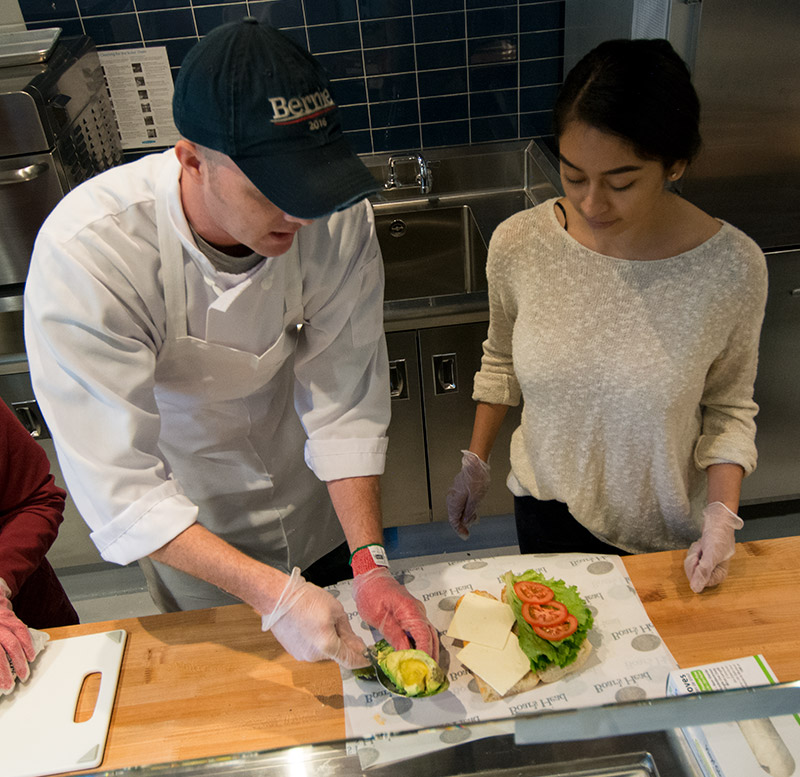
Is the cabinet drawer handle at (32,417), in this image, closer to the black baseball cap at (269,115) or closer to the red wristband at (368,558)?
the red wristband at (368,558)

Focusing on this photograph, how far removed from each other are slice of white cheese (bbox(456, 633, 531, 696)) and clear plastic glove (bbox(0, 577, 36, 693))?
706 mm

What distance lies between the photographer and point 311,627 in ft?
3.72

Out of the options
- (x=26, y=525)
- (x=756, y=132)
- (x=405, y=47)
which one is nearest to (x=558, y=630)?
(x=26, y=525)

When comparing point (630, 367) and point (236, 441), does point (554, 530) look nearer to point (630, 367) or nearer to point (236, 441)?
point (630, 367)

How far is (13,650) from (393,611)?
2.03ft

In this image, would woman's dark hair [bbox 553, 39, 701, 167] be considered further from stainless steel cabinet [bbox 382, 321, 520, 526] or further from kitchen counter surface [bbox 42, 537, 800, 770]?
stainless steel cabinet [bbox 382, 321, 520, 526]

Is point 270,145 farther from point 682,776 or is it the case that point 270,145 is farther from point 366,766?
point 682,776

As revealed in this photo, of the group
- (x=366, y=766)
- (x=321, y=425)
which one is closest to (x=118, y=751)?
(x=366, y=766)

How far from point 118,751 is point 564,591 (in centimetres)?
73

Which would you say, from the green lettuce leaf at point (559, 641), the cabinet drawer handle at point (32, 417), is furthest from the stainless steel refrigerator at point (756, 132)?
the cabinet drawer handle at point (32, 417)

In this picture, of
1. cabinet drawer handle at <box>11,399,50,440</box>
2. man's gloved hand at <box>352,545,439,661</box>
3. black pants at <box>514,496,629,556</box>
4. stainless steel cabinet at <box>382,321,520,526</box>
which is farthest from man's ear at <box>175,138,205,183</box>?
cabinet drawer handle at <box>11,399,50,440</box>

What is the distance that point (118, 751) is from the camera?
1.10m

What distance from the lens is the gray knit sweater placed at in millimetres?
1295

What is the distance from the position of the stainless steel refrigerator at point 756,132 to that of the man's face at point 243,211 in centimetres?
152
